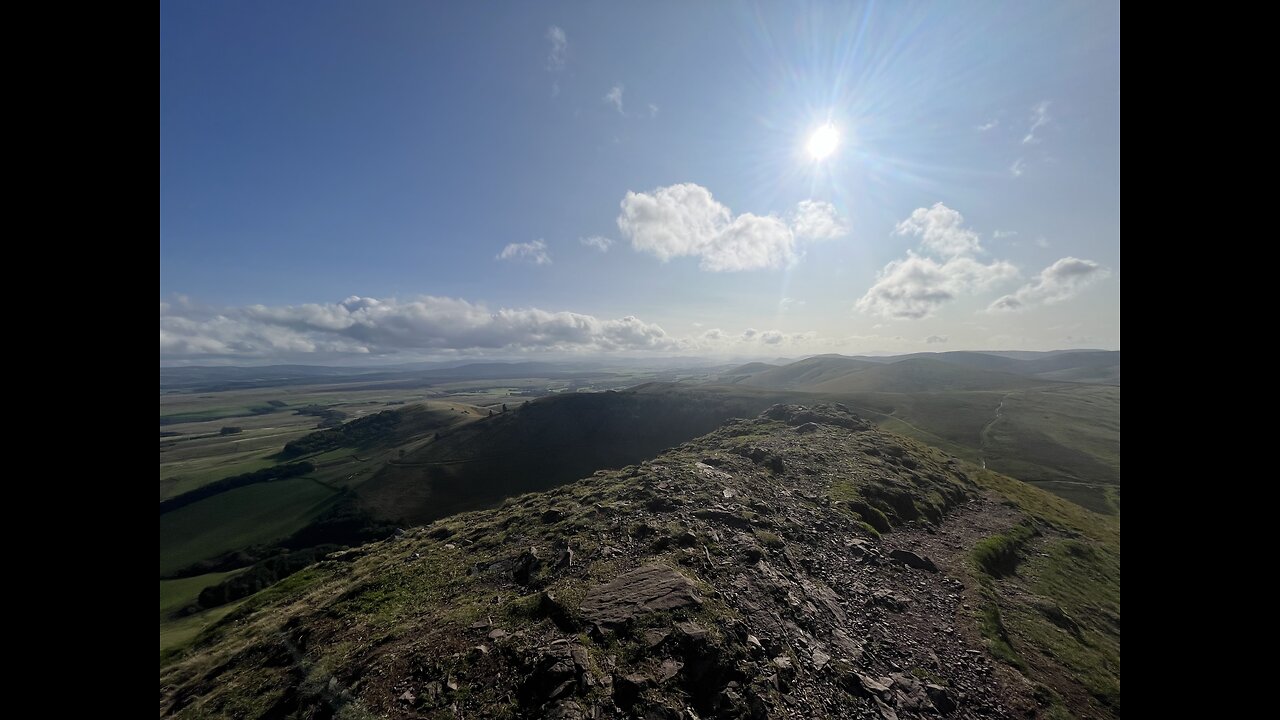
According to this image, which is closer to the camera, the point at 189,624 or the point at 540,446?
the point at 189,624

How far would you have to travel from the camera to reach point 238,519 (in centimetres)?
8169

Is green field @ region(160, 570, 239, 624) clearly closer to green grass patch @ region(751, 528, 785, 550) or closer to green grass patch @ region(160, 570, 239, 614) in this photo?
green grass patch @ region(160, 570, 239, 614)

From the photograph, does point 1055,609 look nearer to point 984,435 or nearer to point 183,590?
point 183,590

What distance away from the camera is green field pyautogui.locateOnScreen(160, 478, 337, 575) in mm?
70438

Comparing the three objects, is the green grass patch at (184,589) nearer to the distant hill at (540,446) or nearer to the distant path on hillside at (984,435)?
the distant hill at (540,446)

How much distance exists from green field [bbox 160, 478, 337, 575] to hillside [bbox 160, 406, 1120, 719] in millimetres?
61555

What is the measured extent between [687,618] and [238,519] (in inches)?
4142

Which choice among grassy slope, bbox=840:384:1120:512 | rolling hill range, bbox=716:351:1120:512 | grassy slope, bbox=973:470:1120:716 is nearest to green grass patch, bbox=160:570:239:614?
grassy slope, bbox=973:470:1120:716

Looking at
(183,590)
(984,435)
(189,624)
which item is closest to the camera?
(189,624)

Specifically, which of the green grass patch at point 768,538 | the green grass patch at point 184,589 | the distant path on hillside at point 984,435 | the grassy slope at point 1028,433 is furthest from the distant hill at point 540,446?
the green grass patch at point 768,538

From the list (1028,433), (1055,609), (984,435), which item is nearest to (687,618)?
(1055,609)
